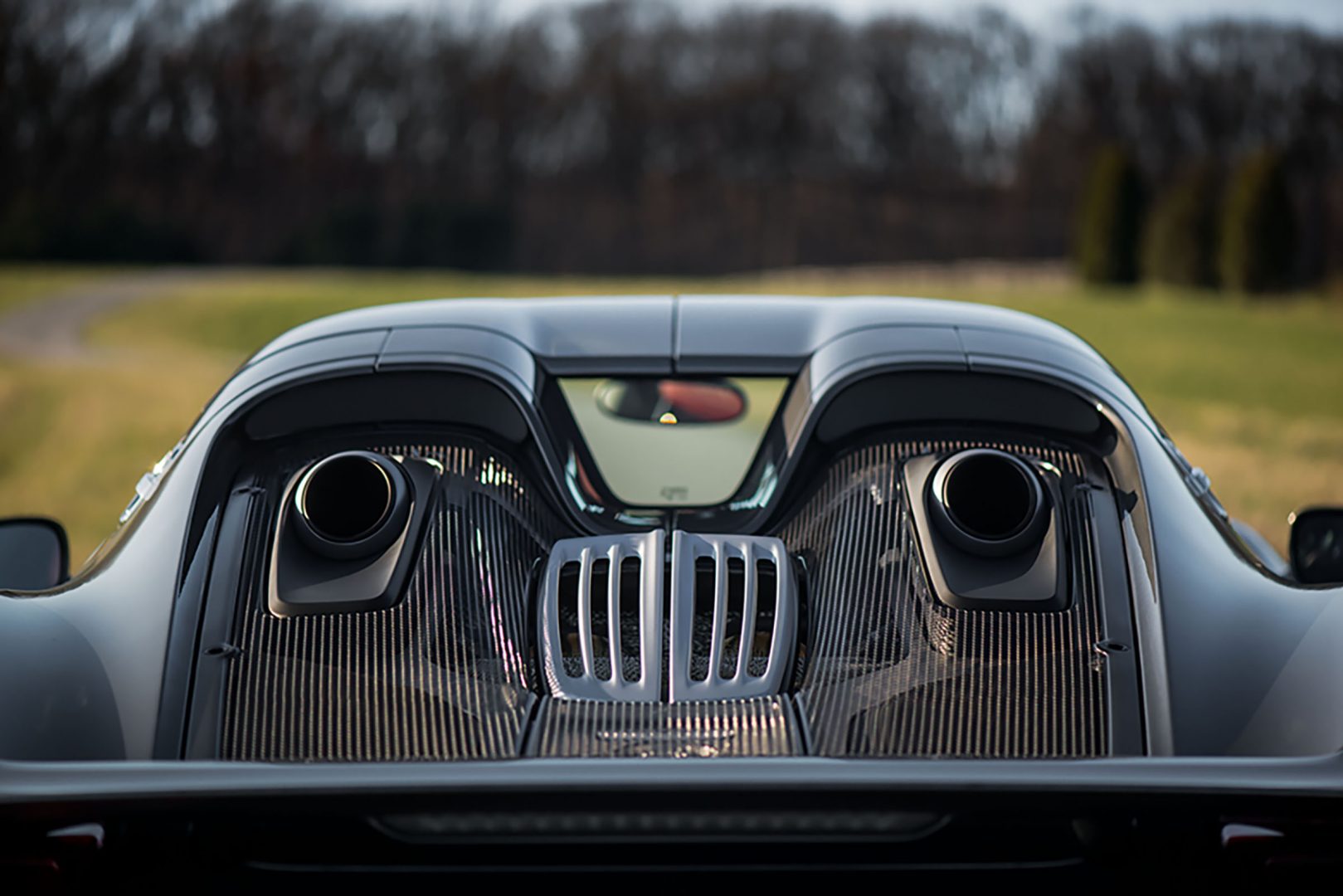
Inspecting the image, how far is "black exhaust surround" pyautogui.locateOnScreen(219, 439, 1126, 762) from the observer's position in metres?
1.89

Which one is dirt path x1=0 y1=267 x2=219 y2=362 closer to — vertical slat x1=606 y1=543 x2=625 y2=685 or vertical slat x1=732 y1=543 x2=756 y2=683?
vertical slat x1=606 y1=543 x2=625 y2=685

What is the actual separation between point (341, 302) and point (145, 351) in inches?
210

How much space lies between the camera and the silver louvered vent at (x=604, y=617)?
2.02m

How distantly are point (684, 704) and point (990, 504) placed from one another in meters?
0.56

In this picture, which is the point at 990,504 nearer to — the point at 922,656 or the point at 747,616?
the point at 922,656

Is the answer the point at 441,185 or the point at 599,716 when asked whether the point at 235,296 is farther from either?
the point at 599,716

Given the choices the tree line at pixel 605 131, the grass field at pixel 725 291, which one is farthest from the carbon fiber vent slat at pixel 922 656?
the tree line at pixel 605 131

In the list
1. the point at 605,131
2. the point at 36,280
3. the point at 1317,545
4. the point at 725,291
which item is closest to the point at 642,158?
the point at 605,131

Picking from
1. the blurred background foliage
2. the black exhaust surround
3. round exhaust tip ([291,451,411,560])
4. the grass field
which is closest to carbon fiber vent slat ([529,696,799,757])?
the black exhaust surround

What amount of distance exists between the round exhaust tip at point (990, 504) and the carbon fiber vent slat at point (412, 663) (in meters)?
0.70

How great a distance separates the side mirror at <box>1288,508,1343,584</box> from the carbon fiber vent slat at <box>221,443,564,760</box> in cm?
149

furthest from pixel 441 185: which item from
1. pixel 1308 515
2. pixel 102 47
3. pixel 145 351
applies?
pixel 1308 515

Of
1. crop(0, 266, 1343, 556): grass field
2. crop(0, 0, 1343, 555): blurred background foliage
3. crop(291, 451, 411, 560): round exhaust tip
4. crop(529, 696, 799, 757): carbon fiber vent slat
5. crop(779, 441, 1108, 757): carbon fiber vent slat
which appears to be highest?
crop(0, 0, 1343, 555): blurred background foliage

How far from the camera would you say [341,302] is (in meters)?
29.9
